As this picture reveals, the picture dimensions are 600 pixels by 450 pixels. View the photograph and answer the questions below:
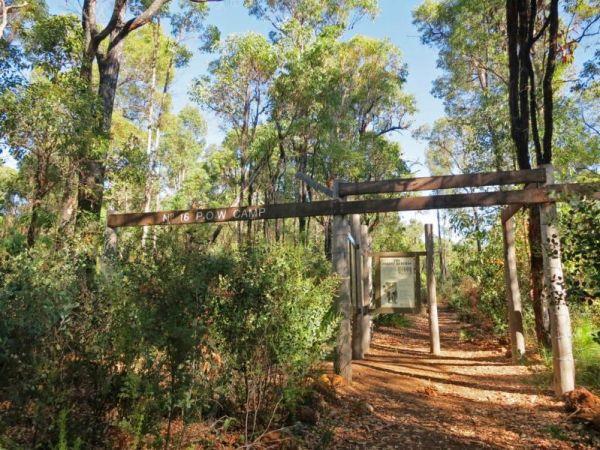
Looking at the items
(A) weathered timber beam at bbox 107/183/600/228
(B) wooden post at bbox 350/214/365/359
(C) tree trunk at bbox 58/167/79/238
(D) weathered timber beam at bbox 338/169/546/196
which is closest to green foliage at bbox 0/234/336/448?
(A) weathered timber beam at bbox 107/183/600/228

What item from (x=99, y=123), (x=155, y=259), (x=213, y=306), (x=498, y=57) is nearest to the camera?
(x=155, y=259)

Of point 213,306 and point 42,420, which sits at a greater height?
point 213,306

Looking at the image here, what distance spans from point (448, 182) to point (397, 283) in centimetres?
339

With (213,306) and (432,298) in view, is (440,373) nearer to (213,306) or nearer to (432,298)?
(432,298)

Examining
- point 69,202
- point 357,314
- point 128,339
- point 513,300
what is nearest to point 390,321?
point 513,300

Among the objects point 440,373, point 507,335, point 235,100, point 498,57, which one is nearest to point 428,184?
point 440,373

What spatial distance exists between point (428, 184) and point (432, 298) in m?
4.03

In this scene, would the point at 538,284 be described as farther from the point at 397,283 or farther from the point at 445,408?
the point at 445,408

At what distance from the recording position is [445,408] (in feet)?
19.1

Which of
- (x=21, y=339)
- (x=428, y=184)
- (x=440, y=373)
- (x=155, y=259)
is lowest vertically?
(x=440, y=373)

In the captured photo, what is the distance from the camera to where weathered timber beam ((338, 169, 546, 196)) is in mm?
5855

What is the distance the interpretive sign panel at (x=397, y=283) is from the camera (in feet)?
29.0

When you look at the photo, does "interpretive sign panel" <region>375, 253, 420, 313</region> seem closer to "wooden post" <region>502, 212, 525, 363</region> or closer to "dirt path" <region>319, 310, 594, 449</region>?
"dirt path" <region>319, 310, 594, 449</region>

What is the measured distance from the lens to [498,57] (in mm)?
13211
